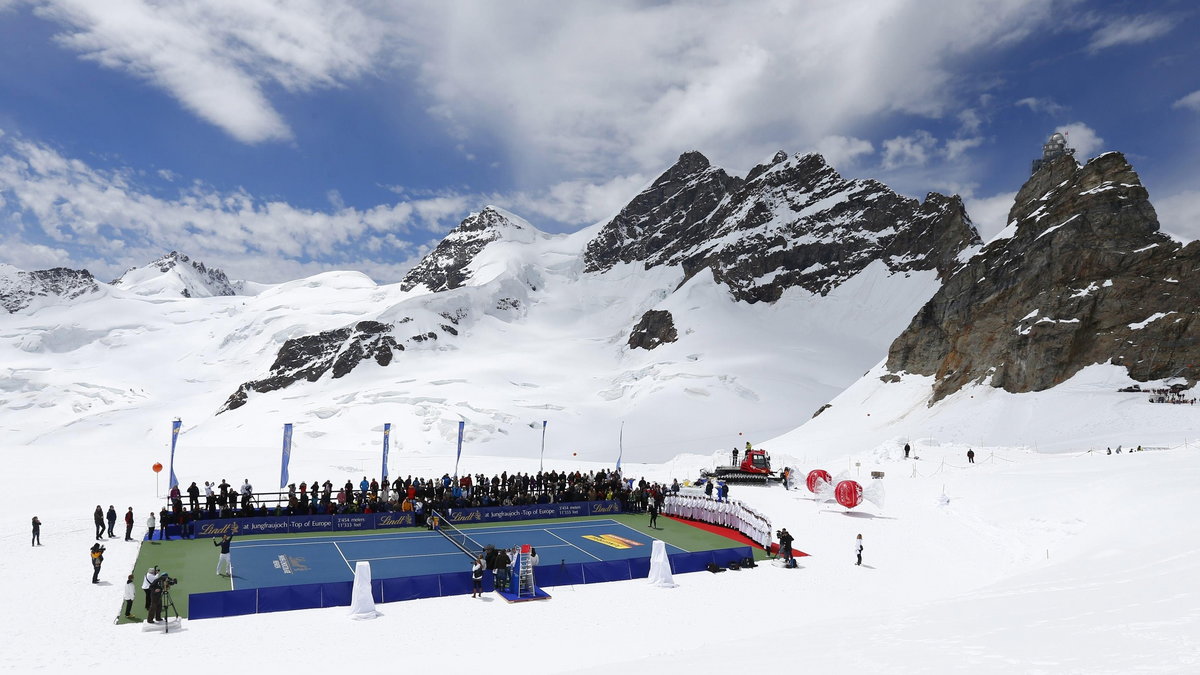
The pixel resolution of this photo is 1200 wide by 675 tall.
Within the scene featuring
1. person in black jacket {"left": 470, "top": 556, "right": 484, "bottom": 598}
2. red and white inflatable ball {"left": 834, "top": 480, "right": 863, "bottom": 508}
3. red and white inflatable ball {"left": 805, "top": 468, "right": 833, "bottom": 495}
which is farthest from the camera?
red and white inflatable ball {"left": 805, "top": 468, "right": 833, "bottom": 495}

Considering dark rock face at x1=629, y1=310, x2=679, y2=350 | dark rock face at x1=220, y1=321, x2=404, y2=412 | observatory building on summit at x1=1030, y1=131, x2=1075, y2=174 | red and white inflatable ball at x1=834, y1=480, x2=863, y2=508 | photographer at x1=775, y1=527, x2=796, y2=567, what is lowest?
photographer at x1=775, y1=527, x2=796, y2=567

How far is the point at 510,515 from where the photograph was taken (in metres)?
31.6

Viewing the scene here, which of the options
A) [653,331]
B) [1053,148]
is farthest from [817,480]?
[653,331]

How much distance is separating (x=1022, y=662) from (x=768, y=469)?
35.6 meters

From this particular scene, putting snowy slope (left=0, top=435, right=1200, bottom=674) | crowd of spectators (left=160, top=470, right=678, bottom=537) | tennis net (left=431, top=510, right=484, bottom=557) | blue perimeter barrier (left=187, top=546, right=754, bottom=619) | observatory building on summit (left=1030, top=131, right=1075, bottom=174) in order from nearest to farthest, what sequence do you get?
1. snowy slope (left=0, top=435, right=1200, bottom=674)
2. blue perimeter barrier (left=187, top=546, right=754, bottom=619)
3. tennis net (left=431, top=510, right=484, bottom=557)
4. crowd of spectators (left=160, top=470, right=678, bottom=537)
5. observatory building on summit (left=1030, top=131, right=1075, bottom=174)

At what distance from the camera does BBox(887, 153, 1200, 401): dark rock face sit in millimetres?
55094

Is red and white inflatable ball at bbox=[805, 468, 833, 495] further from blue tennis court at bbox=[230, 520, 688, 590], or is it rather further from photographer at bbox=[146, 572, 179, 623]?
photographer at bbox=[146, 572, 179, 623]

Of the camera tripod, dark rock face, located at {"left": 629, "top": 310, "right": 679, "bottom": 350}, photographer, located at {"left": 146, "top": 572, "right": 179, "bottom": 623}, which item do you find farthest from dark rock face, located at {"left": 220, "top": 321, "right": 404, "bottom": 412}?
photographer, located at {"left": 146, "top": 572, "right": 179, "bottom": 623}

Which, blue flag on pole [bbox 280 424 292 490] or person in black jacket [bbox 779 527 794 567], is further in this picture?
blue flag on pole [bbox 280 424 292 490]

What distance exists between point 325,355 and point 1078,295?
124m

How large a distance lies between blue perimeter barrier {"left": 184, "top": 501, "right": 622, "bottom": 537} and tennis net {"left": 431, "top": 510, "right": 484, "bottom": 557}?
620 mm

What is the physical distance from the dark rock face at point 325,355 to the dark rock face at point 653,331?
46.4 metres

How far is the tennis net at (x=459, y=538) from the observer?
25312 mm

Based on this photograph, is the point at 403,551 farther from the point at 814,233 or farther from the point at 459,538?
the point at 814,233
